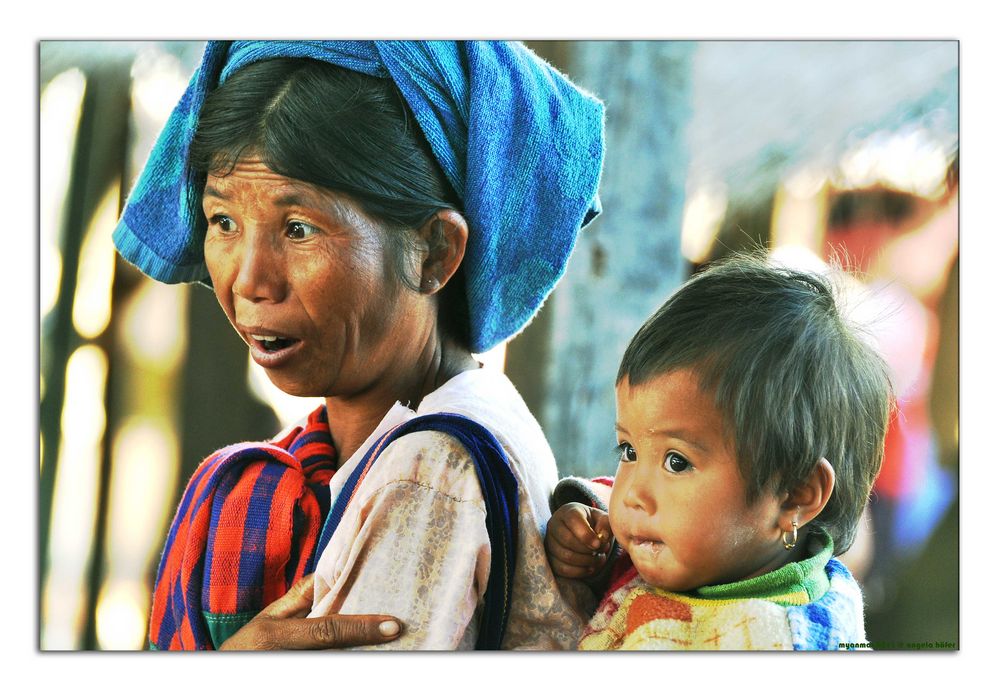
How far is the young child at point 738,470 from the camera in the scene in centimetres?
162

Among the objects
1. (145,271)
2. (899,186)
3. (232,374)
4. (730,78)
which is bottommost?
(232,374)

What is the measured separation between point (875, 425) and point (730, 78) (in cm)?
68

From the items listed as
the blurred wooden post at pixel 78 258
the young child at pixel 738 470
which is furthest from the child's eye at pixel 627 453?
the blurred wooden post at pixel 78 258

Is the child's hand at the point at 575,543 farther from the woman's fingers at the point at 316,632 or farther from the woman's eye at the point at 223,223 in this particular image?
the woman's eye at the point at 223,223

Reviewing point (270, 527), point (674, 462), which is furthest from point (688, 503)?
point (270, 527)

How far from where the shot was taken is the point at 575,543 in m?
1.68

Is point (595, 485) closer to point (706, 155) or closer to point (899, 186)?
point (706, 155)

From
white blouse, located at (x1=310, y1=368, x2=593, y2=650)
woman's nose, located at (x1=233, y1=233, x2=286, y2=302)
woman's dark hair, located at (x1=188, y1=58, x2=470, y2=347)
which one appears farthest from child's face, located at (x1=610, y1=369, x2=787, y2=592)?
woman's nose, located at (x1=233, y1=233, x2=286, y2=302)

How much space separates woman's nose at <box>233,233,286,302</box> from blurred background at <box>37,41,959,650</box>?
0.99 feet

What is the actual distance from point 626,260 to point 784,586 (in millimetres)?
666

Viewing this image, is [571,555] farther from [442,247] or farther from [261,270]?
[261,270]
